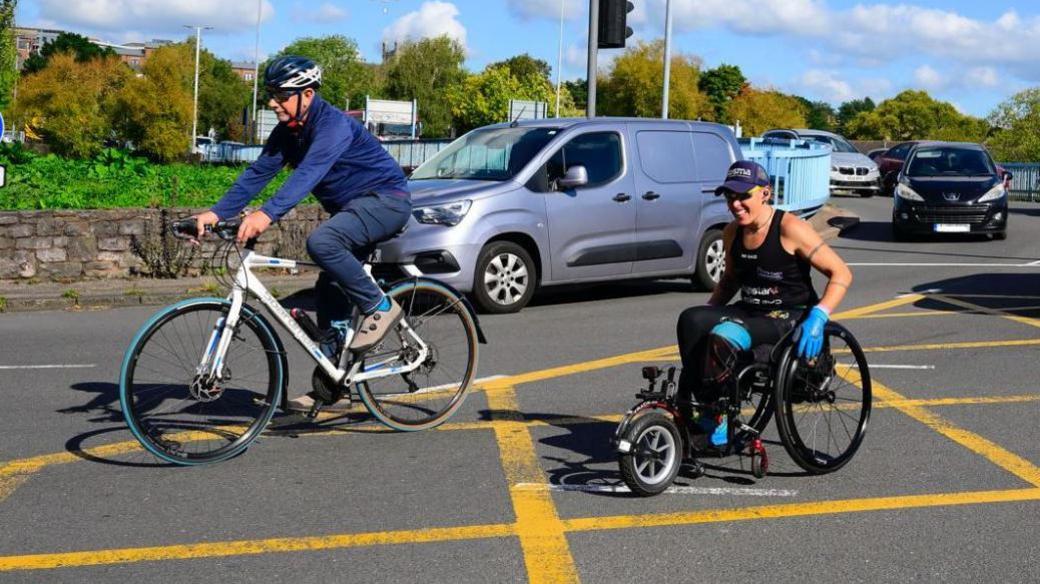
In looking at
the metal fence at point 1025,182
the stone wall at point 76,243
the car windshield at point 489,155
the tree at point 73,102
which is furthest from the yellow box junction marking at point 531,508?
the tree at point 73,102

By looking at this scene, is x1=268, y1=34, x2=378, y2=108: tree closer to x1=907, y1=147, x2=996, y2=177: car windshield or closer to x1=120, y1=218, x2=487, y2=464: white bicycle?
x1=907, y1=147, x2=996, y2=177: car windshield

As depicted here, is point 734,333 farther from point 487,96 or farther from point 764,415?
point 487,96

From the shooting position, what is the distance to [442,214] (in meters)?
11.9

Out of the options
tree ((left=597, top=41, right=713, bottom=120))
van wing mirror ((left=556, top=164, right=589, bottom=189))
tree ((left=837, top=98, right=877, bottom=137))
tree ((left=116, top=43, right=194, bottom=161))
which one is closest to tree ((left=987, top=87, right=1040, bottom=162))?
tree ((left=597, top=41, right=713, bottom=120))

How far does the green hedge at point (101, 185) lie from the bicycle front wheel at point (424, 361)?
27.2 feet

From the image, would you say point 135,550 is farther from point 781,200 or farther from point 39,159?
point 781,200

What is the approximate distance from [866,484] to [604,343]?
4468 millimetres

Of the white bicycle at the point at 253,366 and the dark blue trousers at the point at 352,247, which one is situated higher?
the dark blue trousers at the point at 352,247

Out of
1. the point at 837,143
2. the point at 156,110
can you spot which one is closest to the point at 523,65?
the point at 156,110

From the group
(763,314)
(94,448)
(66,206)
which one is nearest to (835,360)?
(763,314)

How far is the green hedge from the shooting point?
14422 mm

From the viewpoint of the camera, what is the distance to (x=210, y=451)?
635 cm

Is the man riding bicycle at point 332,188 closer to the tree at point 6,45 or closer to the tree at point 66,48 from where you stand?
the tree at point 6,45

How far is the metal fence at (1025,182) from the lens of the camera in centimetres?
3775
